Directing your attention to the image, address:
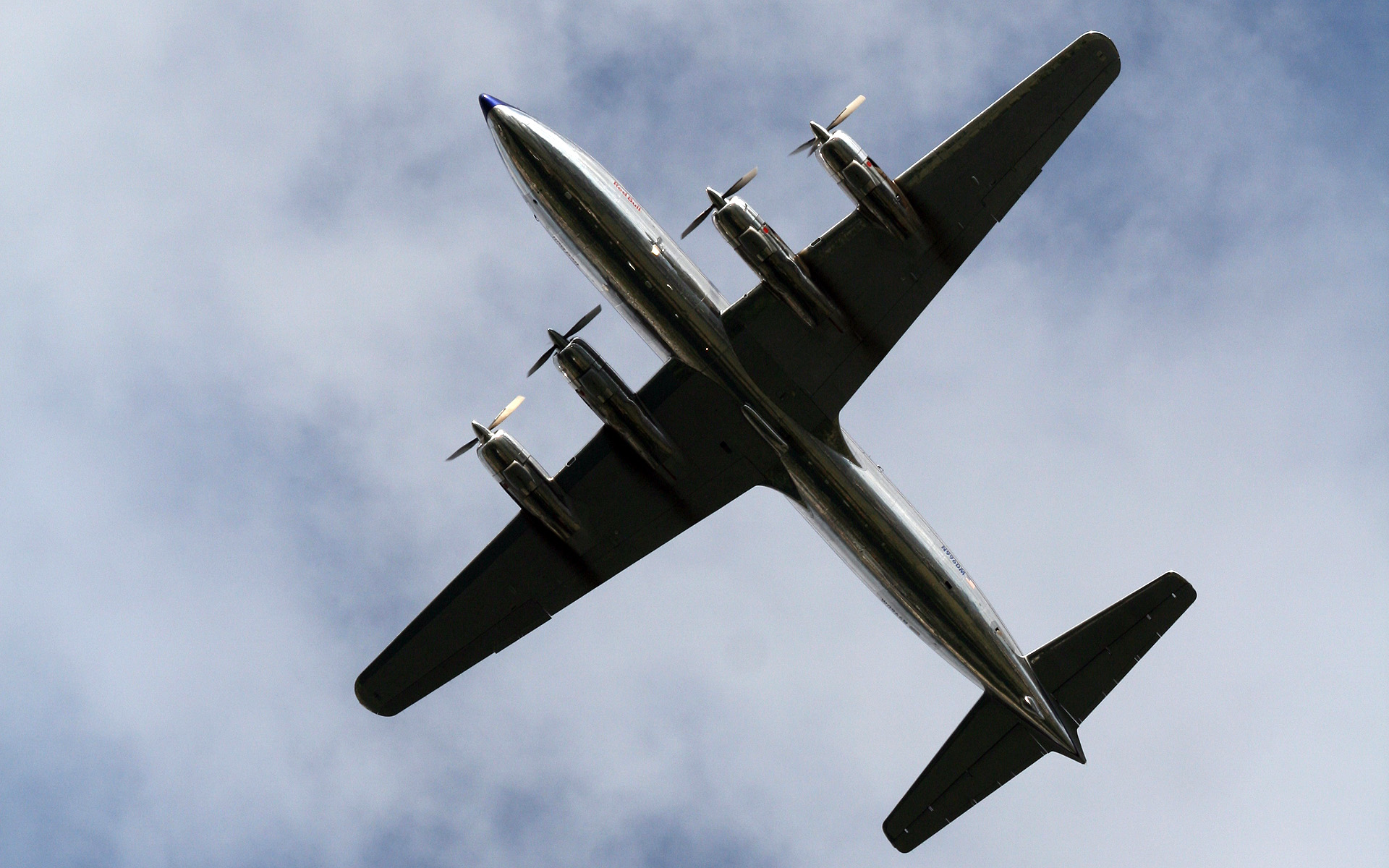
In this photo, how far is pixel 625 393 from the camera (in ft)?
121

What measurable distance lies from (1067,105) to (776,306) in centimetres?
943

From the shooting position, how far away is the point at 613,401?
121 feet

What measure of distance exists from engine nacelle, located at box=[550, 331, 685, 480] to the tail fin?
11.8m

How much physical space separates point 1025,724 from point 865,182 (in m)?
16.3

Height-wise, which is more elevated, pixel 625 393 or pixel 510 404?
pixel 510 404

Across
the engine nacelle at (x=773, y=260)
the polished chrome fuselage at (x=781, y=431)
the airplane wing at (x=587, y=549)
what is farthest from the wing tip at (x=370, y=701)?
the engine nacelle at (x=773, y=260)

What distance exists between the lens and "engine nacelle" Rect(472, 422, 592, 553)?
125 ft

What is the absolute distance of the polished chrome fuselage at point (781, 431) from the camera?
3478cm

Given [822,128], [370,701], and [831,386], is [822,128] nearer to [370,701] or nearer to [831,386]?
[831,386]

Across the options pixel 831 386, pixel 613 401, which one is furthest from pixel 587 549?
pixel 831 386

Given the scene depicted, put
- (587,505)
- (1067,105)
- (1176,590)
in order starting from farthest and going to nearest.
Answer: (587,505) < (1176,590) < (1067,105)

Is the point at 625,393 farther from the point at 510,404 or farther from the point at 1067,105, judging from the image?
the point at 1067,105

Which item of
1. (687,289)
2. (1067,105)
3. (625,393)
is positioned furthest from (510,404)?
(1067,105)

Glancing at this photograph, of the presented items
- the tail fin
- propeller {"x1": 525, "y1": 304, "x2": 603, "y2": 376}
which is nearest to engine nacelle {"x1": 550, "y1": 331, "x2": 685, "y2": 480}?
propeller {"x1": 525, "y1": 304, "x2": 603, "y2": 376}
